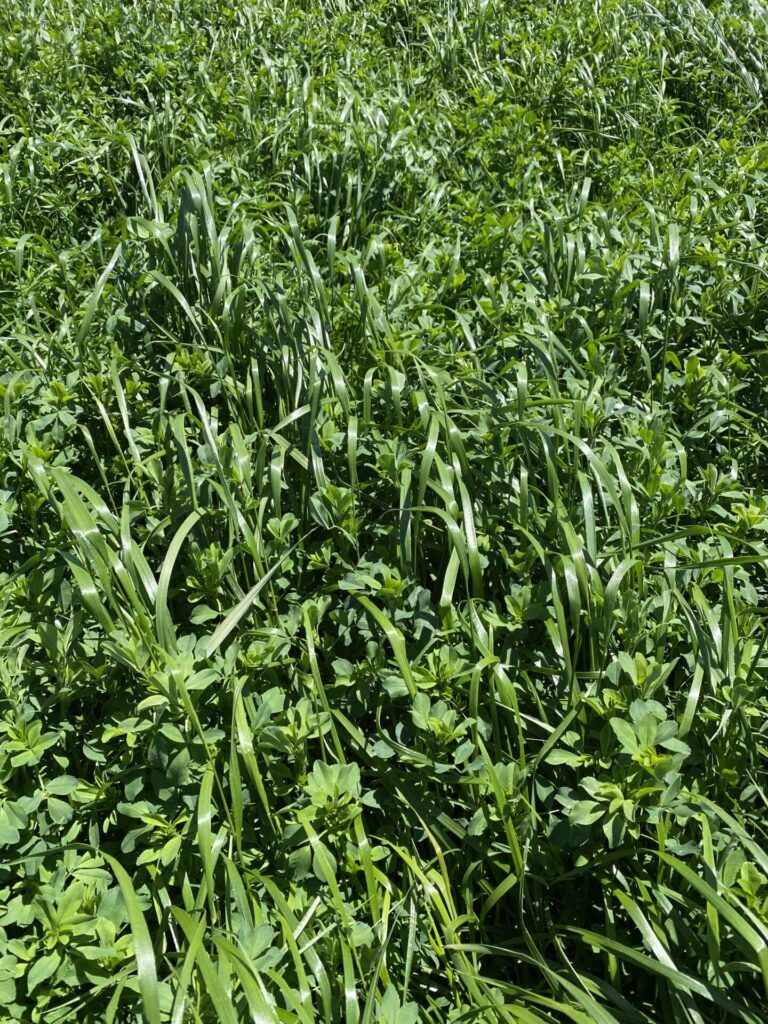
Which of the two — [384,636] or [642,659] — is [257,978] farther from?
[642,659]

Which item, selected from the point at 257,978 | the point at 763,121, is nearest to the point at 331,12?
the point at 763,121

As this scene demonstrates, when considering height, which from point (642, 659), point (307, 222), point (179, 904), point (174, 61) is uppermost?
point (174, 61)

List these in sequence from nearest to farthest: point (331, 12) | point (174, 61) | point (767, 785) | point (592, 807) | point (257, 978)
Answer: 1. point (257, 978)
2. point (592, 807)
3. point (767, 785)
4. point (174, 61)
5. point (331, 12)

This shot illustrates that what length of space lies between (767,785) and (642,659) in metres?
0.49

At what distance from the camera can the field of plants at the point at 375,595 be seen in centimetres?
162

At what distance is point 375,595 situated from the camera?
2.02 metres

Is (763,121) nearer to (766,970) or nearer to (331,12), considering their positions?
(331,12)

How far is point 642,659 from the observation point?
5.94 ft

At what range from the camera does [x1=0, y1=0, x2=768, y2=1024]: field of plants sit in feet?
5.32

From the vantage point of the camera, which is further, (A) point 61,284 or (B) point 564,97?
(B) point 564,97

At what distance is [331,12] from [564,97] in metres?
1.79

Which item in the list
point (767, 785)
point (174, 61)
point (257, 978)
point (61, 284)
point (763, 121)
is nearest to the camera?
point (257, 978)

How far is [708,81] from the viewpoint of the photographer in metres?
→ 4.95

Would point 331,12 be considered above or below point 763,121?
above
